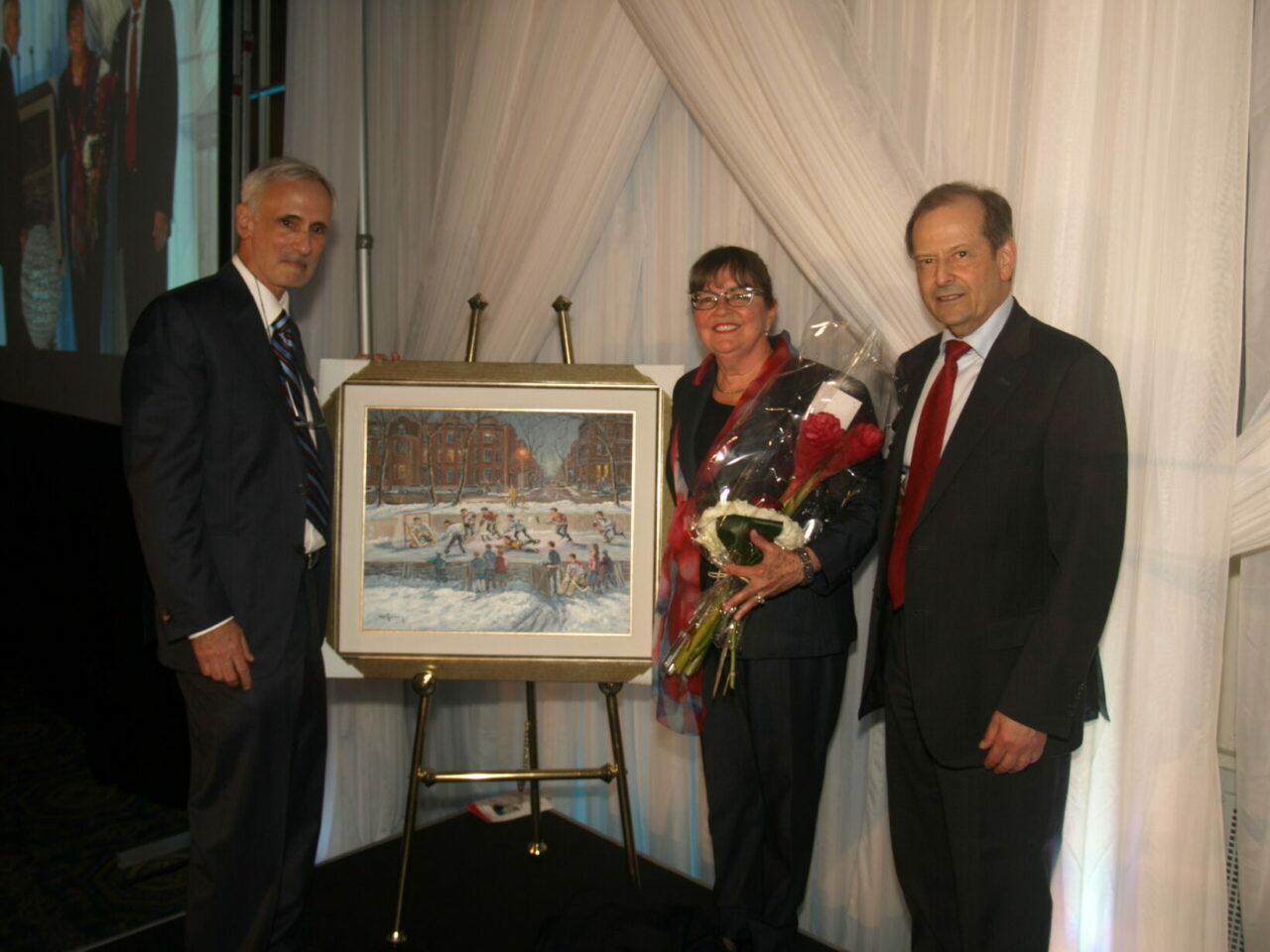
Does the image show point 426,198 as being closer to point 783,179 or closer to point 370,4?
point 370,4

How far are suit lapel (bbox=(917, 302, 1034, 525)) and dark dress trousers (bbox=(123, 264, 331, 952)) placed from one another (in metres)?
1.37

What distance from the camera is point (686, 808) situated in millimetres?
3029

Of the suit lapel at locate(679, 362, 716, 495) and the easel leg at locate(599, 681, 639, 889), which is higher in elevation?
the suit lapel at locate(679, 362, 716, 495)

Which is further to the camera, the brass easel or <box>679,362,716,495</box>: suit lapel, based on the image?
the brass easel

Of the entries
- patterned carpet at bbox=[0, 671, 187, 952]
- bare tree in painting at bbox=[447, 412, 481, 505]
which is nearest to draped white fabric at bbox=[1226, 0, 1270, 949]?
bare tree in painting at bbox=[447, 412, 481, 505]

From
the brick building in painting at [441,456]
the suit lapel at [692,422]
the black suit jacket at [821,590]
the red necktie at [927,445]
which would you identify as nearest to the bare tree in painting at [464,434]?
the brick building in painting at [441,456]

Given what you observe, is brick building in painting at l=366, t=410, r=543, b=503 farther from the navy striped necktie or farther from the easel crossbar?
the easel crossbar

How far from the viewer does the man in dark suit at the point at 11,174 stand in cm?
427

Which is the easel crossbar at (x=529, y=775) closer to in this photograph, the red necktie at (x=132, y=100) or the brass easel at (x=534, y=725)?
the brass easel at (x=534, y=725)

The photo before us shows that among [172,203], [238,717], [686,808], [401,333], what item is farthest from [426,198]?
[686,808]

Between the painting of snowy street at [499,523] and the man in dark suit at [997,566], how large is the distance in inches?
33.9

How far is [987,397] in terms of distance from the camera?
1.78m

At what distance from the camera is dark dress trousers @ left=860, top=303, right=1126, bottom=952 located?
1.69 metres

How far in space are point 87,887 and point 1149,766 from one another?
9.77ft
